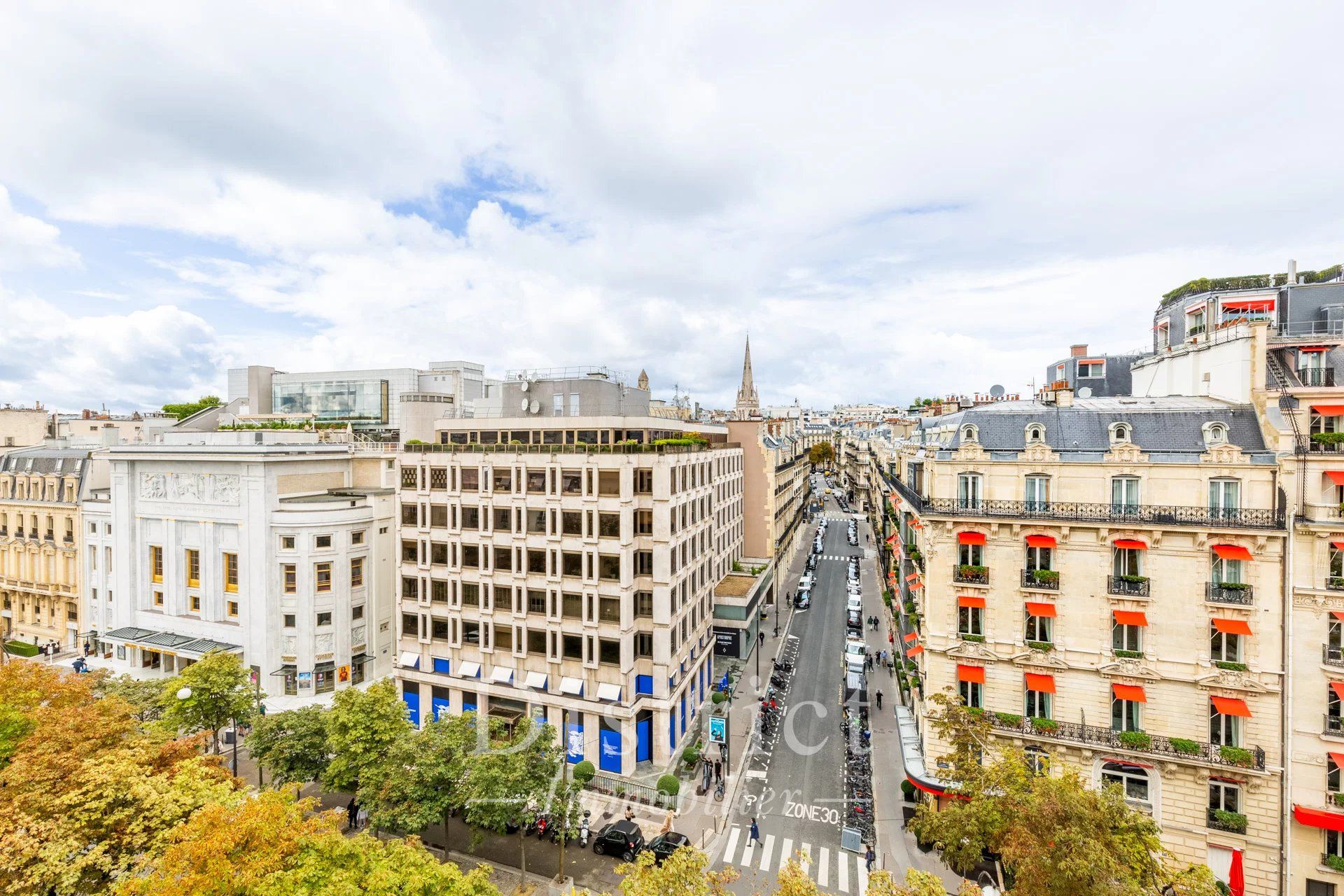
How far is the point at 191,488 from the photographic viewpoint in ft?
169

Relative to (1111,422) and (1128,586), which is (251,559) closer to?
(1128,586)

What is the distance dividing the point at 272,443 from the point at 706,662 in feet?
143

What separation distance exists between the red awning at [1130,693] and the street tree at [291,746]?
40972 mm

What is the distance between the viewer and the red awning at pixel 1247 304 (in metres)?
37.3

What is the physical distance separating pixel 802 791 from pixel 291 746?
29783 millimetres

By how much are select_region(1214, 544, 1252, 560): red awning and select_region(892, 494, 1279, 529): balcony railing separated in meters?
0.93

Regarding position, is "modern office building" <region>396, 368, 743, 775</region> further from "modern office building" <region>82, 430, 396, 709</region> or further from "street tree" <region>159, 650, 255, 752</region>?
"street tree" <region>159, 650, 255, 752</region>

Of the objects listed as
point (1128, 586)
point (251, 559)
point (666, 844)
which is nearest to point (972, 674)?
point (1128, 586)

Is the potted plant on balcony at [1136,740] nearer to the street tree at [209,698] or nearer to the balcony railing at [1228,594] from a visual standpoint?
the balcony railing at [1228,594]

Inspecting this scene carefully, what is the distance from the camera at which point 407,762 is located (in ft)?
94.2

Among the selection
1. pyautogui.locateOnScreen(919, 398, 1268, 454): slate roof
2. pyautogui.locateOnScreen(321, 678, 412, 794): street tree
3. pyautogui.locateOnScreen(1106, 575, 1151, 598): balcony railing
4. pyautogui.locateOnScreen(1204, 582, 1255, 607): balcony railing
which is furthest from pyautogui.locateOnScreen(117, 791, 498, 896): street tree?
pyautogui.locateOnScreen(1204, 582, 1255, 607): balcony railing

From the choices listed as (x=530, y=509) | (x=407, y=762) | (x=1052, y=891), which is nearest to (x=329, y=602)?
(x=530, y=509)

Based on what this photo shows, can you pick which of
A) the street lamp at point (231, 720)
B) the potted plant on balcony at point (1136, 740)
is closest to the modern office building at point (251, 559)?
the street lamp at point (231, 720)

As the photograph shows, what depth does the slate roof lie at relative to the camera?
2955 cm
